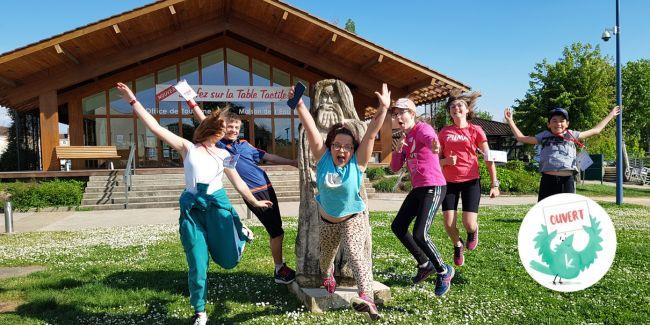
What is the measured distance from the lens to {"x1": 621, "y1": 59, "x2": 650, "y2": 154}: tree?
156 feet

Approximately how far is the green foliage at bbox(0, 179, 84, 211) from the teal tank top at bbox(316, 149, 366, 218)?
1465 cm

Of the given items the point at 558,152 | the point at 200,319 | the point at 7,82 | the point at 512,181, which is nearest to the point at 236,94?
the point at 7,82

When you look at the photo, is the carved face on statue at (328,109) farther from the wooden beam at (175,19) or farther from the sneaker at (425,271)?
the wooden beam at (175,19)

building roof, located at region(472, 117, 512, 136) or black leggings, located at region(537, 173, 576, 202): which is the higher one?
building roof, located at region(472, 117, 512, 136)

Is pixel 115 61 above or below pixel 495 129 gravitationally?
above

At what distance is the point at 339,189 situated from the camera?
10.8ft

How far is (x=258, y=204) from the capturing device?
12.9 ft

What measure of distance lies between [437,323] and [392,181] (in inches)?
612

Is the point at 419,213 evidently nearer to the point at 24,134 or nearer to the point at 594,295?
the point at 594,295

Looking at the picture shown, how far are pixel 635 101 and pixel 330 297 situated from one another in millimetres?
57477

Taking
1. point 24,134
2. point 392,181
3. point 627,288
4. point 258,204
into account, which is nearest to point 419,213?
point 258,204

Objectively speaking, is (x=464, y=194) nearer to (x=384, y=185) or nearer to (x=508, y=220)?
(x=508, y=220)

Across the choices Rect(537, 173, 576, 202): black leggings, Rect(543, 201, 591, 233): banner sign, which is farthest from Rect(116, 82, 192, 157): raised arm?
Rect(537, 173, 576, 202): black leggings

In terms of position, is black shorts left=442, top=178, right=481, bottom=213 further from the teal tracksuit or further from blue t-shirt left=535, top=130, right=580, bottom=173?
the teal tracksuit
